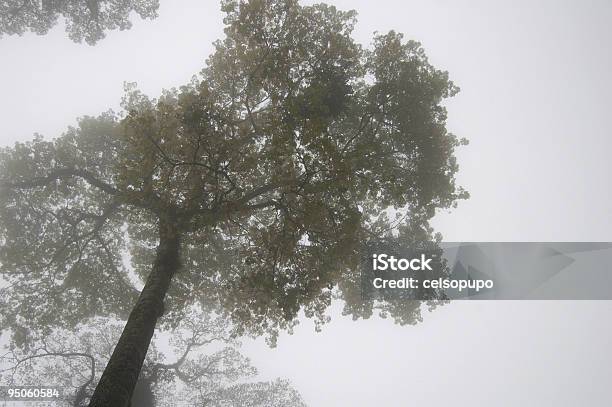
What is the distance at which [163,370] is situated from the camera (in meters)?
18.9

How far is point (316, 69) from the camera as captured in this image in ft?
40.9

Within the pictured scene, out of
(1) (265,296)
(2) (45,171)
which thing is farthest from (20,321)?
(1) (265,296)

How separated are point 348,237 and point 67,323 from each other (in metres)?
13.1

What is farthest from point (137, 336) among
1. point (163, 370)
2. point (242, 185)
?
point (163, 370)

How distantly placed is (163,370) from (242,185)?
1290cm

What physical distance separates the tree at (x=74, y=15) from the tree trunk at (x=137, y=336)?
40.9 feet

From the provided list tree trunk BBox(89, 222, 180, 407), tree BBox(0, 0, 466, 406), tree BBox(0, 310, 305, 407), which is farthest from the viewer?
tree BBox(0, 310, 305, 407)

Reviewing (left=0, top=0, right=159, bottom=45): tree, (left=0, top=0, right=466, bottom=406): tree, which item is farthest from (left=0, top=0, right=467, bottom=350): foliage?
(left=0, top=0, right=159, bottom=45): tree

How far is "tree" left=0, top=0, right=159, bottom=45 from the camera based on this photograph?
16.8 m

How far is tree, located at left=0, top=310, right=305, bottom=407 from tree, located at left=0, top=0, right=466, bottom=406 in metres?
1.84

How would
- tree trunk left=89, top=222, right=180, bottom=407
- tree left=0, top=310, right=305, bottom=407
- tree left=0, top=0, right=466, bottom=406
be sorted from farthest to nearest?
tree left=0, top=310, right=305, bottom=407 < tree left=0, top=0, right=466, bottom=406 < tree trunk left=89, top=222, right=180, bottom=407

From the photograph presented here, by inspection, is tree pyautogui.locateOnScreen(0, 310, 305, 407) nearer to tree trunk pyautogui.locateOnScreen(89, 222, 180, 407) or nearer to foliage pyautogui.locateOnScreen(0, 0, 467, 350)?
foliage pyautogui.locateOnScreen(0, 0, 467, 350)

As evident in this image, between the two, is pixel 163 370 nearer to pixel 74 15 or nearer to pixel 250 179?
pixel 250 179

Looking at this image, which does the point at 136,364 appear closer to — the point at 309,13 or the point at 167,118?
the point at 167,118
